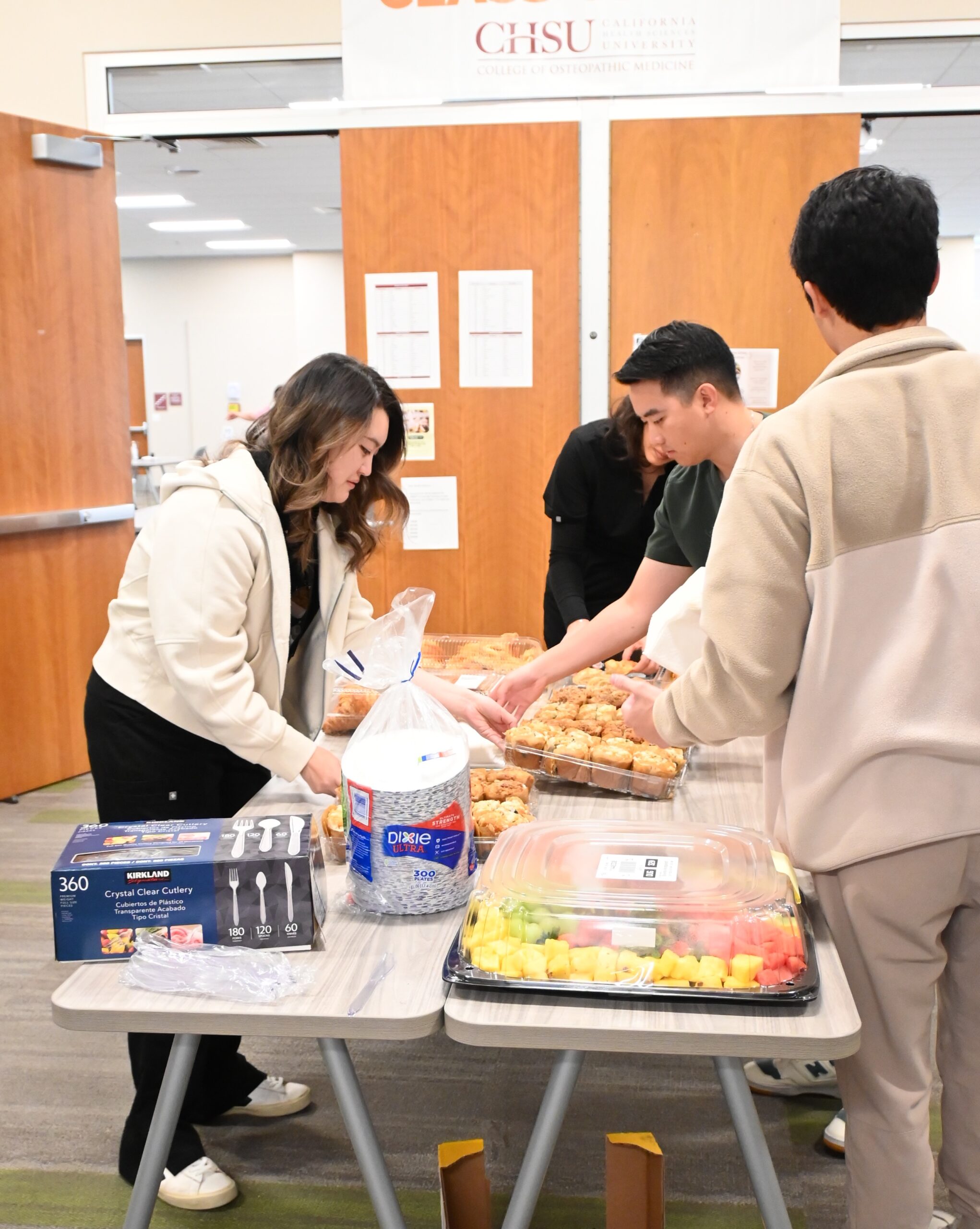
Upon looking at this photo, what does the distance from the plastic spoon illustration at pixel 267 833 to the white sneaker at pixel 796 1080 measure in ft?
4.59

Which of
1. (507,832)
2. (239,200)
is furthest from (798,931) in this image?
(239,200)

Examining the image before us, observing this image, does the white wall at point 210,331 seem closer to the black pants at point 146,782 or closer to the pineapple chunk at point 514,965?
the black pants at point 146,782

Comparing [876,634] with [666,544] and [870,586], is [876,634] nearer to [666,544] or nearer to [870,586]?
[870,586]

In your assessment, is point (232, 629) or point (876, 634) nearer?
point (876, 634)

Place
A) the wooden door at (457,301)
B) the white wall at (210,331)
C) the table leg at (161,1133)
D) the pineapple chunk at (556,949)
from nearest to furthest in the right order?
the pineapple chunk at (556,949) < the table leg at (161,1133) < the wooden door at (457,301) < the white wall at (210,331)

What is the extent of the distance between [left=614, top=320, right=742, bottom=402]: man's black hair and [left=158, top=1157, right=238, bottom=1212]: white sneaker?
1733 millimetres

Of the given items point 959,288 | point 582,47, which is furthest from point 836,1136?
point 959,288

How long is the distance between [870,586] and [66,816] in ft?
11.7

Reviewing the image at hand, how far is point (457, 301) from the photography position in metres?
4.06

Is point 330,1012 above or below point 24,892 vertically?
above

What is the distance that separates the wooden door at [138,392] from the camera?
44.5 ft

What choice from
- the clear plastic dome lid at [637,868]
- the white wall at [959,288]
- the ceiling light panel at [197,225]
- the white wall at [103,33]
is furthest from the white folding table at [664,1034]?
the ceiling light panel at [197,225]

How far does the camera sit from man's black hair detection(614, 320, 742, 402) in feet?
7.41

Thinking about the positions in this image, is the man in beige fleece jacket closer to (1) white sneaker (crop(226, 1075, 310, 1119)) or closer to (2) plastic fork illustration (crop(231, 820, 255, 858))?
(2) plastic fork illustration (crop(231, 820, 255, 858))
